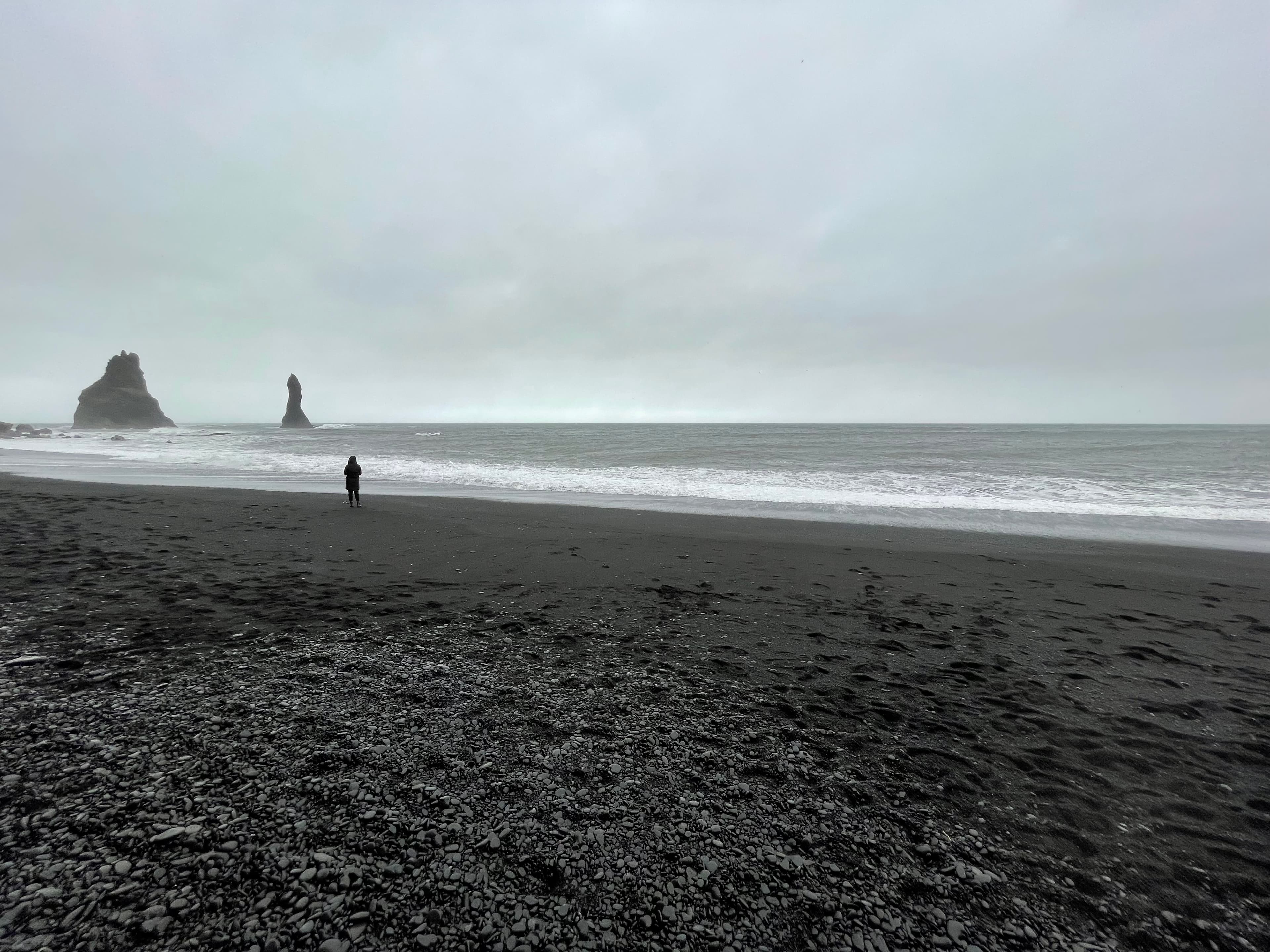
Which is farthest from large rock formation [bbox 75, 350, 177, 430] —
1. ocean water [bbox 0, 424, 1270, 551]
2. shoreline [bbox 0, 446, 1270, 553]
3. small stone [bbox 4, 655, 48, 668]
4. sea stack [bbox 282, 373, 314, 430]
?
small stone [bbox 4, 655, 48, 668]

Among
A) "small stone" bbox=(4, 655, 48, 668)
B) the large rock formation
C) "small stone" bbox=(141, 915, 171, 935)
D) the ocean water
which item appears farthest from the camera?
the large rock formation

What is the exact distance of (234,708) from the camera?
4191 mm

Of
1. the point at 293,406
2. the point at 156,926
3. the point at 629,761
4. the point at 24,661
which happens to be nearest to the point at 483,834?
the point at 629,761

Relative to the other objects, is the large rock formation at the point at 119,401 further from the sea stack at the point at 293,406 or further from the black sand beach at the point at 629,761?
the black sand beach at the point at 629,761

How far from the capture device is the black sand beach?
2535mm

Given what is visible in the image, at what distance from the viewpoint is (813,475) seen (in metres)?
26.1

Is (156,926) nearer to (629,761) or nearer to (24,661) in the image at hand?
(629,761)

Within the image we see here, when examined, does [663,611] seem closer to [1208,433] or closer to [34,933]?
[34,933]

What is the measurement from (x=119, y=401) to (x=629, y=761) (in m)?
148

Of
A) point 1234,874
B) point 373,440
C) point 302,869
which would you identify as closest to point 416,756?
point 302,869

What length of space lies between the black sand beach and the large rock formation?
444 ft

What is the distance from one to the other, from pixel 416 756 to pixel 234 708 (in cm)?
175

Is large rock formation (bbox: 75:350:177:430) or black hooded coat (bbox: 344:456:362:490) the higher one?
large rock formation (bbox: 75:350:177:430)

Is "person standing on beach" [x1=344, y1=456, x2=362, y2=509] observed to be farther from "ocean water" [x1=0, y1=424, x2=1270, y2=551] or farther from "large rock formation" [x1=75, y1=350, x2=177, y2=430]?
"large rock formation" [x1=75, y1=350, x2=177, y2=430]
